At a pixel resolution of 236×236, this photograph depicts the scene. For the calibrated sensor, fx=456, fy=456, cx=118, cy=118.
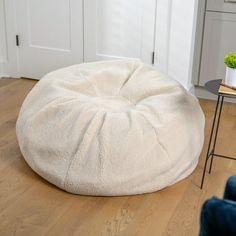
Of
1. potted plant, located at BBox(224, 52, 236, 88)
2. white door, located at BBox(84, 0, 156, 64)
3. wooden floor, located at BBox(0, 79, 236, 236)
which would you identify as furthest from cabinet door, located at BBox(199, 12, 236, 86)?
potted plant, located at BBox(224, 52, 236, 88)

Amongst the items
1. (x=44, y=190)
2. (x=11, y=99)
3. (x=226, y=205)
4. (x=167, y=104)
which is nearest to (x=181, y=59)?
(x=167, y=104)

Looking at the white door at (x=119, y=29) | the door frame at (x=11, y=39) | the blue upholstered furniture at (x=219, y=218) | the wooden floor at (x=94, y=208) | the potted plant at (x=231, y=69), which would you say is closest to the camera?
the blue upholstered furniture at (x=219, y=218)

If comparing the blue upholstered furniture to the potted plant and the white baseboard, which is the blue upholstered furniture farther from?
the white baseboard

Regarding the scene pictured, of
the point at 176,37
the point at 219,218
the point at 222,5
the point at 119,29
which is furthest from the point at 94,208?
the point at 222,5

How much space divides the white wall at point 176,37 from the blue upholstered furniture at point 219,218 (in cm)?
241

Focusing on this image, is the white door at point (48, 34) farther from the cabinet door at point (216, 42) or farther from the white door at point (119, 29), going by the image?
the cabinet door at point (216, 42)

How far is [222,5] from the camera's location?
10.9 ft

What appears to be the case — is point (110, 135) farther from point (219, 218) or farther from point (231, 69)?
point (219, 218)

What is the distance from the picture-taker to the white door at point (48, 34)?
3662 millimetres

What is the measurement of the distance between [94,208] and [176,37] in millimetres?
1697

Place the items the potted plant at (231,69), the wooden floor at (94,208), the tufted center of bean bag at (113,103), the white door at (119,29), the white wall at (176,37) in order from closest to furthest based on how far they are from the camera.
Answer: the wooden floor at (94,208) < the potted plant at (231,69) < the tufted center of bean bag at (113,103) < the white wall at (176,37) < the white door at (119,29)

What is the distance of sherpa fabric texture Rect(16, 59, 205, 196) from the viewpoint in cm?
218

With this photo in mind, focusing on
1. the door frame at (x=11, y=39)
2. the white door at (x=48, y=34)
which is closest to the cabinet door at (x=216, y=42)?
the white door at (x=48, y=34)

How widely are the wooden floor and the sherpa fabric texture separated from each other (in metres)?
0.05
